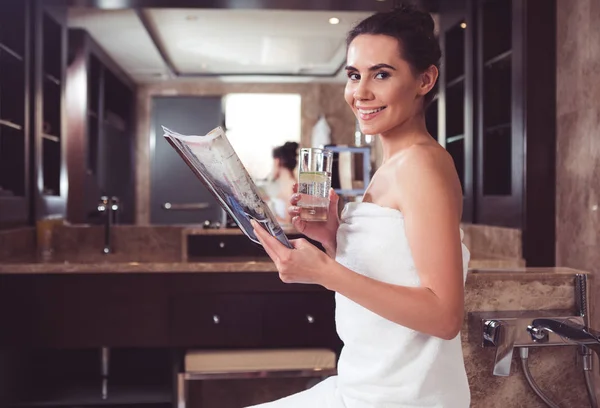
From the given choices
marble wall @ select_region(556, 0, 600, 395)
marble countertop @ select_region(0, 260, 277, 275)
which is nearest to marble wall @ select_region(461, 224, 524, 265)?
marble wall @ select_region(556, 0, 600, 395)

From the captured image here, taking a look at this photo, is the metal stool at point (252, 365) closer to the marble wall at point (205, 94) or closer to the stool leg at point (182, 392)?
the stool leg at point (182, 392)

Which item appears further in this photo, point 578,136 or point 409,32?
point 578,136

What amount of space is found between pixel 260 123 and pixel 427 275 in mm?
4506

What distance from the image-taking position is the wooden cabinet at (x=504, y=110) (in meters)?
2.41

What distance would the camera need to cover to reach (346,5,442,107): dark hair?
0.90m

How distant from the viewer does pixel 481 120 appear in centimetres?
294

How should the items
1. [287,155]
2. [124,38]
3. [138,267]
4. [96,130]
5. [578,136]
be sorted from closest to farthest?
[578,136] → [138,267] → [287,155] → [124,38] → [96,130]

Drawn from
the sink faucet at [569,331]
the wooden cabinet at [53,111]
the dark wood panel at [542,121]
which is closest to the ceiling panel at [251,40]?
the wooden cabinet at [53,111]

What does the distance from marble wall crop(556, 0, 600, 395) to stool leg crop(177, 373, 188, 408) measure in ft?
5.00

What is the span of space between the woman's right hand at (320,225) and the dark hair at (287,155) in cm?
314

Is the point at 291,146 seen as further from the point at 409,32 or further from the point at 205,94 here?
the point at 409,32

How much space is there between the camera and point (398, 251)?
863 millimetres

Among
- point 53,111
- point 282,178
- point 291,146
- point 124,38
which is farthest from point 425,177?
A: point 124,38

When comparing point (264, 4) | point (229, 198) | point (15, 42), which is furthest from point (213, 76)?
point (229, 198)
